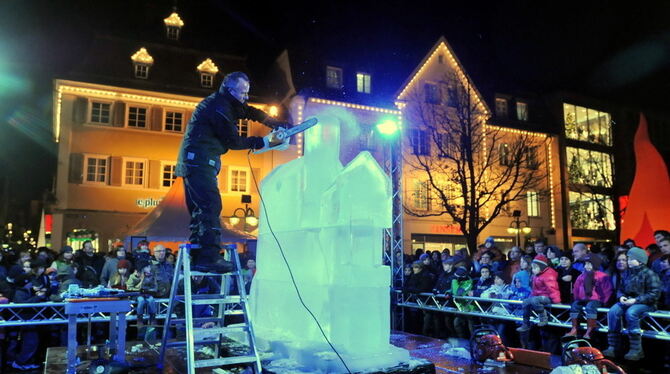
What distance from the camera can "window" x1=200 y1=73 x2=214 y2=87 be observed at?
25.6 m

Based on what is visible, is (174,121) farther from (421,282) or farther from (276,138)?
(276,138)

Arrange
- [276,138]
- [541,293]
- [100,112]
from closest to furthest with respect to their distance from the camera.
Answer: [276,138] < [541,293] < [100,112]

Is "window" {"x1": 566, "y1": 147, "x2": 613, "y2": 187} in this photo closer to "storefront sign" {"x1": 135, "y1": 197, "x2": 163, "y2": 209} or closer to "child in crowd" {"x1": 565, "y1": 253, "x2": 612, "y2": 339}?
"storefront sign" {"x1": 135, "y1": 197, "x2": 163, "y2": 209}

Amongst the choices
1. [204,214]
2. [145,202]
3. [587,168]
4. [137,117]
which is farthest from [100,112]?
[587,168]

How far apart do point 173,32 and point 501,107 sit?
65.7ft

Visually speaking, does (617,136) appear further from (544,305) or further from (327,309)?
(327,309)

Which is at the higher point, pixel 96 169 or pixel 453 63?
pixel 453 63

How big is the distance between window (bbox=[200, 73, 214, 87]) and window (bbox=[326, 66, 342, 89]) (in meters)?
6.06

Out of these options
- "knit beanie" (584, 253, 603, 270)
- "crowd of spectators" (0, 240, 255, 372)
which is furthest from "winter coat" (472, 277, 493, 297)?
"crowd of spectators" (0, 240, 255, 372)

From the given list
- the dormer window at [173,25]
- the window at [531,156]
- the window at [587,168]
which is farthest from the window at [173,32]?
the window at [587,168]

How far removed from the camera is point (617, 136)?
36719mm

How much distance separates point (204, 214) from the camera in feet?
17.3

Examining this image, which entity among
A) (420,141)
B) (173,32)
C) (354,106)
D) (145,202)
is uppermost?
(173,32)

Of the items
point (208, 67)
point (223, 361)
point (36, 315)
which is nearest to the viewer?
point (223, 361)
